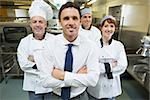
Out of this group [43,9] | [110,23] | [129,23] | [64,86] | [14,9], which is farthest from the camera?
[14,9]

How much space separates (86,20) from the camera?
2.19m

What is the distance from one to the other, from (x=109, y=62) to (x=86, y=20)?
80 centimetres

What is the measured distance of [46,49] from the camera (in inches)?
48.3

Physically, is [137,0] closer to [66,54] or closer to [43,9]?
[43,9]

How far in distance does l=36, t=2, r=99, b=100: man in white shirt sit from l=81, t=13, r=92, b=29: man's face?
3.17 feet

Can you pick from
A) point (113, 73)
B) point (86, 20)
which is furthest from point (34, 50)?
point (86, 20)

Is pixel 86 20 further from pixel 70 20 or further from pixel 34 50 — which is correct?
pixel 70 20

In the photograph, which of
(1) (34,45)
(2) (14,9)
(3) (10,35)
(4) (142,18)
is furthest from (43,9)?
(2) (14,9)

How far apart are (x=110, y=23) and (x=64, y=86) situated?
743 millimetres

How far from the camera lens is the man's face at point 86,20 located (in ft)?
→ 7.08

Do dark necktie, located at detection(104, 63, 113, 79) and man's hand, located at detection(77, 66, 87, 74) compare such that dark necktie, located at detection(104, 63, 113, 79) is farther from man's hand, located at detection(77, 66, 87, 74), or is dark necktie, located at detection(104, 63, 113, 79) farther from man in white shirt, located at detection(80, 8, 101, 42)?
man in white shirt, located at detection(80, 8, 101, 42)

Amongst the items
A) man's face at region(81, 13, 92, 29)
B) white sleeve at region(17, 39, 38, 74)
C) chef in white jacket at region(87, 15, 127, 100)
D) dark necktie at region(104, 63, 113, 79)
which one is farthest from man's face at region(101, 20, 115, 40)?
white sleeve at region(17, 39, 38, 74)

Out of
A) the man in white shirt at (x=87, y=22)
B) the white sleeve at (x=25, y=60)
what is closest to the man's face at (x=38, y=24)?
the white sleeve at (x=25, y=60)

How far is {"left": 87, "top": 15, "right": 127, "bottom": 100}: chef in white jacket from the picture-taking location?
156 cm
